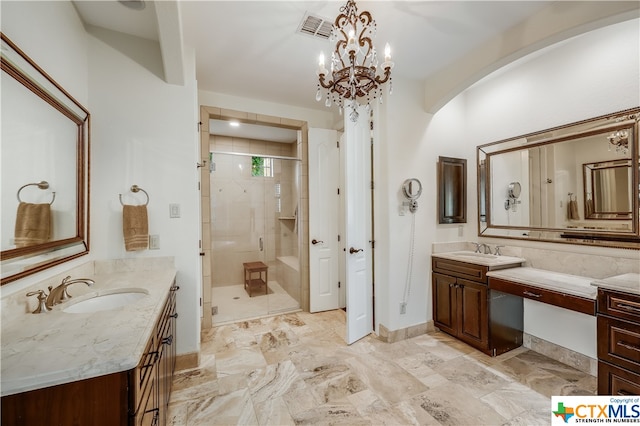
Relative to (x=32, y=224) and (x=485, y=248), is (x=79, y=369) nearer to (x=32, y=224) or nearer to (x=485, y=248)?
(x=32, y=224)

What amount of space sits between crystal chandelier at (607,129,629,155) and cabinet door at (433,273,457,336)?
164 centimetres

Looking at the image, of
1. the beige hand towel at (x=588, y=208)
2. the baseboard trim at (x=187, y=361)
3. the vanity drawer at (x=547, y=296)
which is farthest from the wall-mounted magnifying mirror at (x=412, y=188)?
A: the baseboard trim at (x=187, y=361)

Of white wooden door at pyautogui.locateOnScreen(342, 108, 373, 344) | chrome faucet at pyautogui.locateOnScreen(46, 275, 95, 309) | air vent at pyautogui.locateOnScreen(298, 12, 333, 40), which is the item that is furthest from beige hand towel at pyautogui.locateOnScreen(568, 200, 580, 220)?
chrome faucet at pyautogui.locateOnScreen(46, 275, 95, 309)

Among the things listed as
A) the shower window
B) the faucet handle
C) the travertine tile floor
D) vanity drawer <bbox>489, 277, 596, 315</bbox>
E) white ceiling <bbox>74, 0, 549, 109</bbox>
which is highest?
white ceiling <bbox>74, 0, 549, 109</bbox>

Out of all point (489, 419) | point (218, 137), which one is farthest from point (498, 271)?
point (218, 137)

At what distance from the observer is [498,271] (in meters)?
2.40

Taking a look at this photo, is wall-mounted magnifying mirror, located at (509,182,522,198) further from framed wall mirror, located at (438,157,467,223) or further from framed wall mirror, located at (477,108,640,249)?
framed wall mirror, located at (438,157,467,223)

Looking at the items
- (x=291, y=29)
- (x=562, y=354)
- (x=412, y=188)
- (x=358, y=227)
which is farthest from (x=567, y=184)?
(x=291, y=29)

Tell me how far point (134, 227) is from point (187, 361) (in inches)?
48.4

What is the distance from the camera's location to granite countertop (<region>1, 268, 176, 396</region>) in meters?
0.78

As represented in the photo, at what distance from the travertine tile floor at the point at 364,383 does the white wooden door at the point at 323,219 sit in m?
0.82

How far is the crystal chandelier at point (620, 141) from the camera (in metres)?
1.97

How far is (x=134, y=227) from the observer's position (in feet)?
6.45

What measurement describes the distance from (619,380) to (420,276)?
1.51 metres
